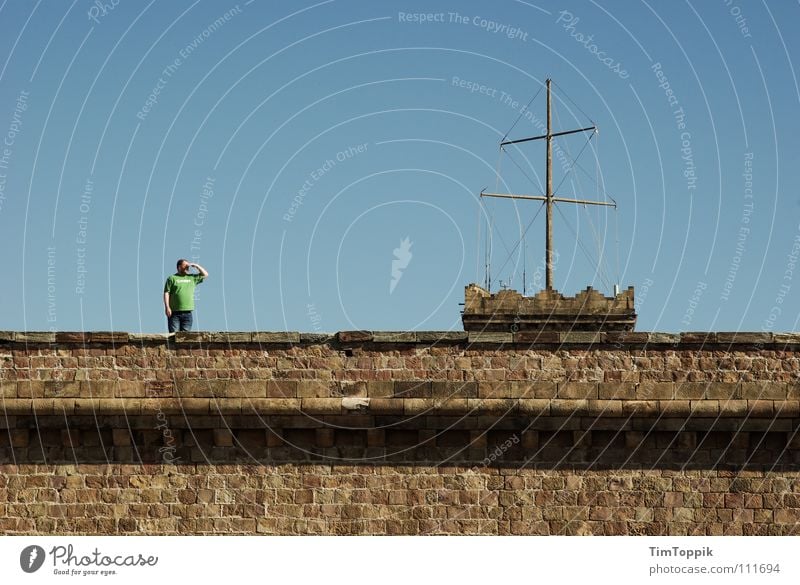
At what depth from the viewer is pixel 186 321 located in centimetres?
2139

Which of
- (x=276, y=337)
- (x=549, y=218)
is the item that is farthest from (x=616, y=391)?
(x=549, y=218)

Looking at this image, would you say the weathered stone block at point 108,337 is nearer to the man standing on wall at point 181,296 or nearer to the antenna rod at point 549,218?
the man standing on wall at point 181,296

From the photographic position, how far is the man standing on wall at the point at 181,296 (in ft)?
70.1

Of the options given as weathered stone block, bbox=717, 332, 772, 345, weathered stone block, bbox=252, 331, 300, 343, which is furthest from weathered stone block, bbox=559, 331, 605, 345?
weathered stone block, bbox=252, 331, 300, 343

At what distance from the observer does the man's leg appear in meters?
21.3

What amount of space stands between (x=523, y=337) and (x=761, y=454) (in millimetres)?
3428

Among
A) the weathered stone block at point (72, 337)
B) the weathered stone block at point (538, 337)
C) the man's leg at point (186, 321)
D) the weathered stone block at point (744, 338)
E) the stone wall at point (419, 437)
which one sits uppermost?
the man's leg at point (186, 321)

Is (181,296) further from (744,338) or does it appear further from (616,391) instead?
(744,338)
